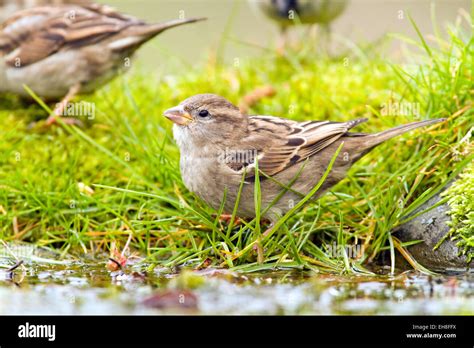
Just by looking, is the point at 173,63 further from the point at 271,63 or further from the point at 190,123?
the point at 190,123

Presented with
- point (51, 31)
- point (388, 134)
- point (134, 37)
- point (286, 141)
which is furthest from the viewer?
point (51, 31)

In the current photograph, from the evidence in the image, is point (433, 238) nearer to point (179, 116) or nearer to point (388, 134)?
point (388, 134)

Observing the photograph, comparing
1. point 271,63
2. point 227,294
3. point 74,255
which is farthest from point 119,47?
point 227,294

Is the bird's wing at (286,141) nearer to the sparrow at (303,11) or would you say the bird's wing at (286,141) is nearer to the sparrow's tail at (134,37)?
the sparrow's tail at (134,37)

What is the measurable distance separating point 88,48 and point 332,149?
2.93m

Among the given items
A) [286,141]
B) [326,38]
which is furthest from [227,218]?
[326,38]

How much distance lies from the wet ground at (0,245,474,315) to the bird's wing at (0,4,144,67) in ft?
9.62

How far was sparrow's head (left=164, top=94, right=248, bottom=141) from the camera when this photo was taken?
5.11m

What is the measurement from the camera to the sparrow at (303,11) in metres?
8.69

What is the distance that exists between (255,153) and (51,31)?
302cm

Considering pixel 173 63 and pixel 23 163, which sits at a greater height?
pixel 173 63

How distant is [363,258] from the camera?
15.8ft

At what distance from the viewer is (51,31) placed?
23.1 feet

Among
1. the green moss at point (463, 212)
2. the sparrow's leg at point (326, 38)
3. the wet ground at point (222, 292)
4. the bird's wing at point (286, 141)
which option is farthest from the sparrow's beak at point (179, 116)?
the sparrow's leg at point (326, 38)
